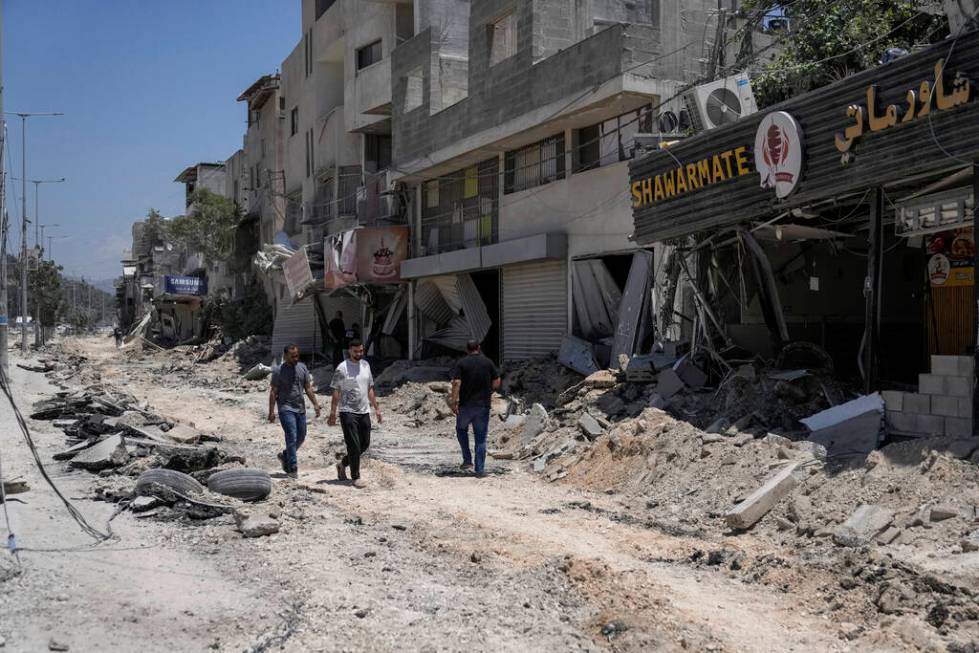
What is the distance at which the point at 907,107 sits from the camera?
998cm

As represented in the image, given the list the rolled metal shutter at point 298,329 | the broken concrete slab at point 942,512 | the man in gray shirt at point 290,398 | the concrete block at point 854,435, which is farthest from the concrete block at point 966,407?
the rolled metal shutter at point 298,329

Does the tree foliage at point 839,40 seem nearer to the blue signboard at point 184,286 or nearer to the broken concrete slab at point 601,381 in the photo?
the broken concrete slab at point 601,381

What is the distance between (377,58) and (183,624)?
1090 inches

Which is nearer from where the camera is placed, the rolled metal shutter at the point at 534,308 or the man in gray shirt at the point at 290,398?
the man in gray shirt at the point at 290,398

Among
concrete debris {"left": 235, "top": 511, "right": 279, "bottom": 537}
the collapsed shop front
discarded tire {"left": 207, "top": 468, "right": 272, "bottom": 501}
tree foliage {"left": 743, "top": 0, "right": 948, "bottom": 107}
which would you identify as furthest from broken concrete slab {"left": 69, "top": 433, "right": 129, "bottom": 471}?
tree foliage {"left": 743, "top": 0, "right": 948, "bottom": 107}

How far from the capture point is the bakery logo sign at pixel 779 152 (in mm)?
11617

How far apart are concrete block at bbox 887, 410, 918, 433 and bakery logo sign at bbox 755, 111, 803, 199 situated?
10.3 feet

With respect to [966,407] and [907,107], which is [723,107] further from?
[966,407]

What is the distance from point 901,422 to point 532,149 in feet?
44.0

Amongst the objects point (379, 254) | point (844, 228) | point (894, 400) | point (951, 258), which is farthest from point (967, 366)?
point (379, 254)

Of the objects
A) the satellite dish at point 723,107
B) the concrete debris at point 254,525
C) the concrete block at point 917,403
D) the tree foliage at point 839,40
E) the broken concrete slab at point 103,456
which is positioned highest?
the tree foliage at point 839,40

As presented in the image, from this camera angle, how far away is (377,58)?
31297 mm

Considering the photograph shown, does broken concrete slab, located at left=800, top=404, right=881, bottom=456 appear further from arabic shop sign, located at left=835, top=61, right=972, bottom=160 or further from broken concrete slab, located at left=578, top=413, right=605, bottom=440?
broken concrete slab, located at left=578, top=413, right=605, bottom=440

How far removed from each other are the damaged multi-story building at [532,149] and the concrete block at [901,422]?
7.18m
